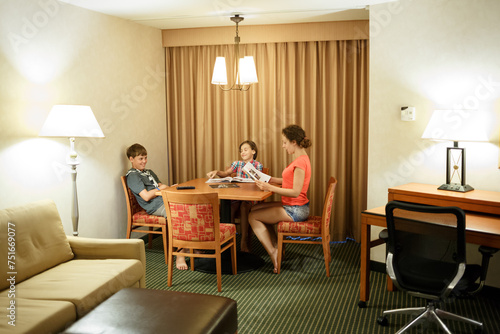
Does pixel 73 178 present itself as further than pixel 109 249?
Yes

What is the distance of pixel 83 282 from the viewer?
9.05 feet

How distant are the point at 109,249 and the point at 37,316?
95 centimetres

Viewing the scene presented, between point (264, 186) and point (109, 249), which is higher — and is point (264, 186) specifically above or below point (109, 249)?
above

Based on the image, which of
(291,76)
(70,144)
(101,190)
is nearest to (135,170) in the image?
(101,190)

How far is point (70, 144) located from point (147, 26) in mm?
2004

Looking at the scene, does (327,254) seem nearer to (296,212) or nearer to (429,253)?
(296,212)

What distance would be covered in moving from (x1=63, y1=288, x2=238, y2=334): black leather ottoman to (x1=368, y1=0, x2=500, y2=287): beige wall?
2178 millimetres

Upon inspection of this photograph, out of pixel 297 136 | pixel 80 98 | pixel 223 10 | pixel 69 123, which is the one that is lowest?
pixel 297 136

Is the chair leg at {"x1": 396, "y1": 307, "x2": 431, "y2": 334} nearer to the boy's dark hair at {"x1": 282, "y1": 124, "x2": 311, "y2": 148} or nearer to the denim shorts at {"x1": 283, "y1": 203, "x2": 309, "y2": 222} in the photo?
the denim shorts at {"x1": 283, "y1": 203, "x2": 309, "y2": 222}

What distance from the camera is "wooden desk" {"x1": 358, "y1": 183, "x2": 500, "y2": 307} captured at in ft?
9.45

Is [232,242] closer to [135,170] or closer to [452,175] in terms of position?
[135,170]

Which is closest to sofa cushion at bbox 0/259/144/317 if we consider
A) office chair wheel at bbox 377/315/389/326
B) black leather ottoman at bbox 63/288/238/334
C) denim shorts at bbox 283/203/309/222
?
black leather ottoman at bbox 63/288/238/334

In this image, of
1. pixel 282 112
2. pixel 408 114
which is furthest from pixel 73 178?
pixel 408 114

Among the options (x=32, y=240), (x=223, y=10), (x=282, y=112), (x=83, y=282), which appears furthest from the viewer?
(x=282, y=112)
